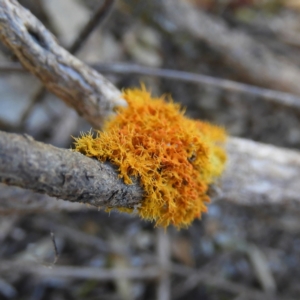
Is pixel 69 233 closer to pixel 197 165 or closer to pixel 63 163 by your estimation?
pixel 197 165

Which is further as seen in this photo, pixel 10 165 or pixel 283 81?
pixel 283 81

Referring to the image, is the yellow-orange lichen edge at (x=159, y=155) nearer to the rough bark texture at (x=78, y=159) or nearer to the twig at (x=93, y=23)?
the rough bark texture at (x=78, y=159)

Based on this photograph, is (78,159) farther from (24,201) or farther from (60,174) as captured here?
(24,201)

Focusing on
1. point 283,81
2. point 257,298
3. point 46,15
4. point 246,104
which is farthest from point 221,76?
point 257,298

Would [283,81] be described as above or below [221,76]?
above

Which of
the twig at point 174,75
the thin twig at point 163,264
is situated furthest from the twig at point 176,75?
the thin twig at point 163,264

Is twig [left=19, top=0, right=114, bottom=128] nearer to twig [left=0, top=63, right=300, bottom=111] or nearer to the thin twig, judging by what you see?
twig [left=0, top=63, right=300, bottom=111]

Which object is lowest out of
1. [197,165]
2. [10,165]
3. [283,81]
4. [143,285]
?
[143,285]

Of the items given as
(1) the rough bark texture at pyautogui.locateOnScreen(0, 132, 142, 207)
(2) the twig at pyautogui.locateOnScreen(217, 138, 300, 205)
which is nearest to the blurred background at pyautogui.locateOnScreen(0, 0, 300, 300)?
(2) the twig at pyautogui.locateOnScreen(217, 138, 300, 205)
